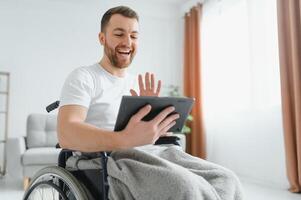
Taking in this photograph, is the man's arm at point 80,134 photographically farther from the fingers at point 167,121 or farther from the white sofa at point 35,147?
the white sofa at point 35,147

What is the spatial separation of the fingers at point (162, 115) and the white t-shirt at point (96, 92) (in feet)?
0.83

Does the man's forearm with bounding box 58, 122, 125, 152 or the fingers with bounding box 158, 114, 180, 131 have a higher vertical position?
the fingers with bounding box 158, 114, 180, 131

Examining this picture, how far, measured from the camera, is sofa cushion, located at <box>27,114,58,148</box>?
11.3 ft

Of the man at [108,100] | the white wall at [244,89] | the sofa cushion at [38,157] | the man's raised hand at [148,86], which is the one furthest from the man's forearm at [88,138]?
the white wall at [244,89]

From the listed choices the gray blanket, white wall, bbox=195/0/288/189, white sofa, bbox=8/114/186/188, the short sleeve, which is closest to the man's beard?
the short sleeve

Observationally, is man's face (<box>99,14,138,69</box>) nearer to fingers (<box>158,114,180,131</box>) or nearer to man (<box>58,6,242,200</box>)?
man (<box>58,6,242,200</box>)

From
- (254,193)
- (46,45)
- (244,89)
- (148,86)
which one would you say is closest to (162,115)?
(148,86)

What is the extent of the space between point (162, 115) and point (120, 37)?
1.26 ft

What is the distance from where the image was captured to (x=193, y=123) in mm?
4367

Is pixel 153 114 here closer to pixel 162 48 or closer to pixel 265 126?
pixel 265 126

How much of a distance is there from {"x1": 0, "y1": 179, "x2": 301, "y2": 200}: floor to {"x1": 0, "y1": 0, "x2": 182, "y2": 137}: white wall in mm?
1180

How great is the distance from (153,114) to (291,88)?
90.4 inches

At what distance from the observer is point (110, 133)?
2.93 ft

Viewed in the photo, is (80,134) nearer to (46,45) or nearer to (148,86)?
(148,86)
